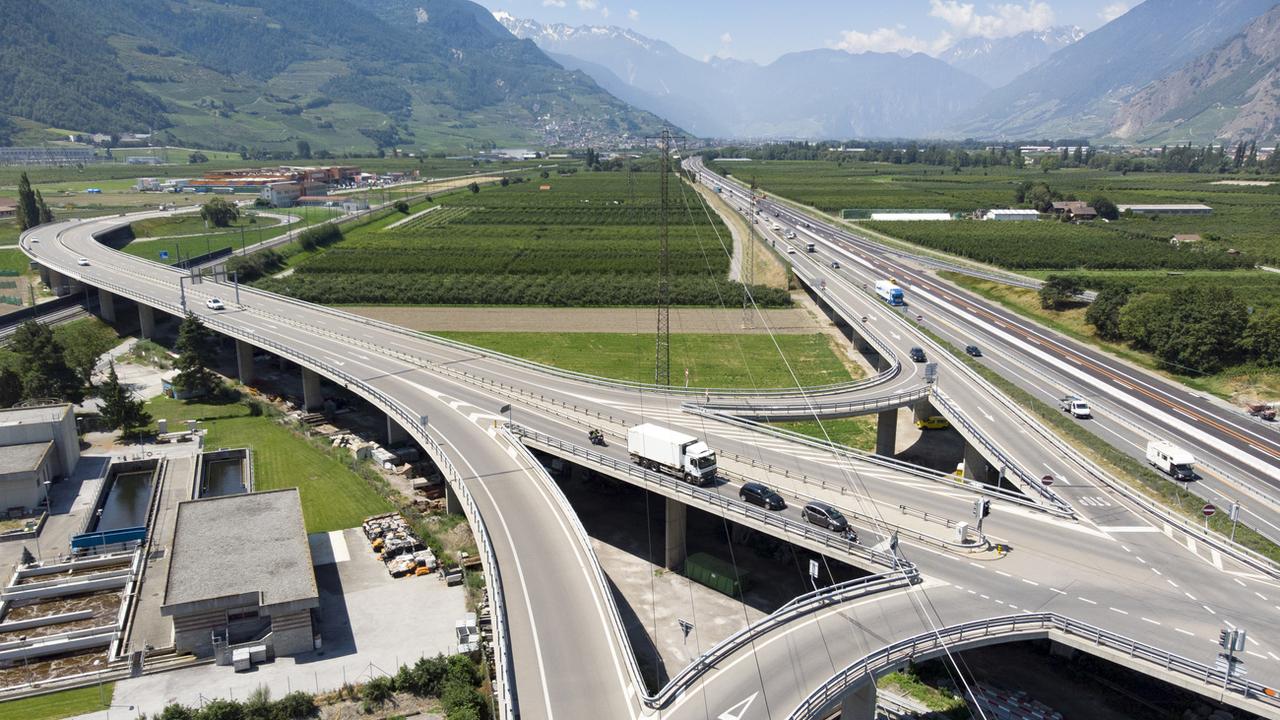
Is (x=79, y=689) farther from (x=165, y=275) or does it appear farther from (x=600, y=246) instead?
(x=600, y=246)

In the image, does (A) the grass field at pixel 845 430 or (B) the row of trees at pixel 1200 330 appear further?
(B) the row of trees at pixel 1200 330

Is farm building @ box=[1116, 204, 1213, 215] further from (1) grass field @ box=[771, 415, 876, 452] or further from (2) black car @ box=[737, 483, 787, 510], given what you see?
(2) black car @ box=[737, 483, 787, 510]

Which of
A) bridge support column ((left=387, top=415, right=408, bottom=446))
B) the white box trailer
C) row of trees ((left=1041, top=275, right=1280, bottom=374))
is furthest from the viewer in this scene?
row of trees ((left=1041, top=275, right=1280, bottom=374))

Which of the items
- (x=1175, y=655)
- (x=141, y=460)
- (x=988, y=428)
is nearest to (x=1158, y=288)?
(x=988, y=428)

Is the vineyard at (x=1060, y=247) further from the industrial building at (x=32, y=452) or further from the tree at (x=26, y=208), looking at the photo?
the tree at (x=26, y=208)

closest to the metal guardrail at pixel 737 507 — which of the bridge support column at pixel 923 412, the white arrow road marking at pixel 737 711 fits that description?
the white arrow road marking at pixel 737 711

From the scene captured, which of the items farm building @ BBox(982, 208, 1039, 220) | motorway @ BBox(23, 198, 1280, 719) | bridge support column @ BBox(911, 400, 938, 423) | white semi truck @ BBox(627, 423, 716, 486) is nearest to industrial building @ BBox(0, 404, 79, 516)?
motorway @ BBox(23, 198, 1280, 719)

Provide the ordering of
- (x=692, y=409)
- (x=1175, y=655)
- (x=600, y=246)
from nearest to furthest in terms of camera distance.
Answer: (x=1175, y=655), (x=692, y=409), (x=600, y=246)
